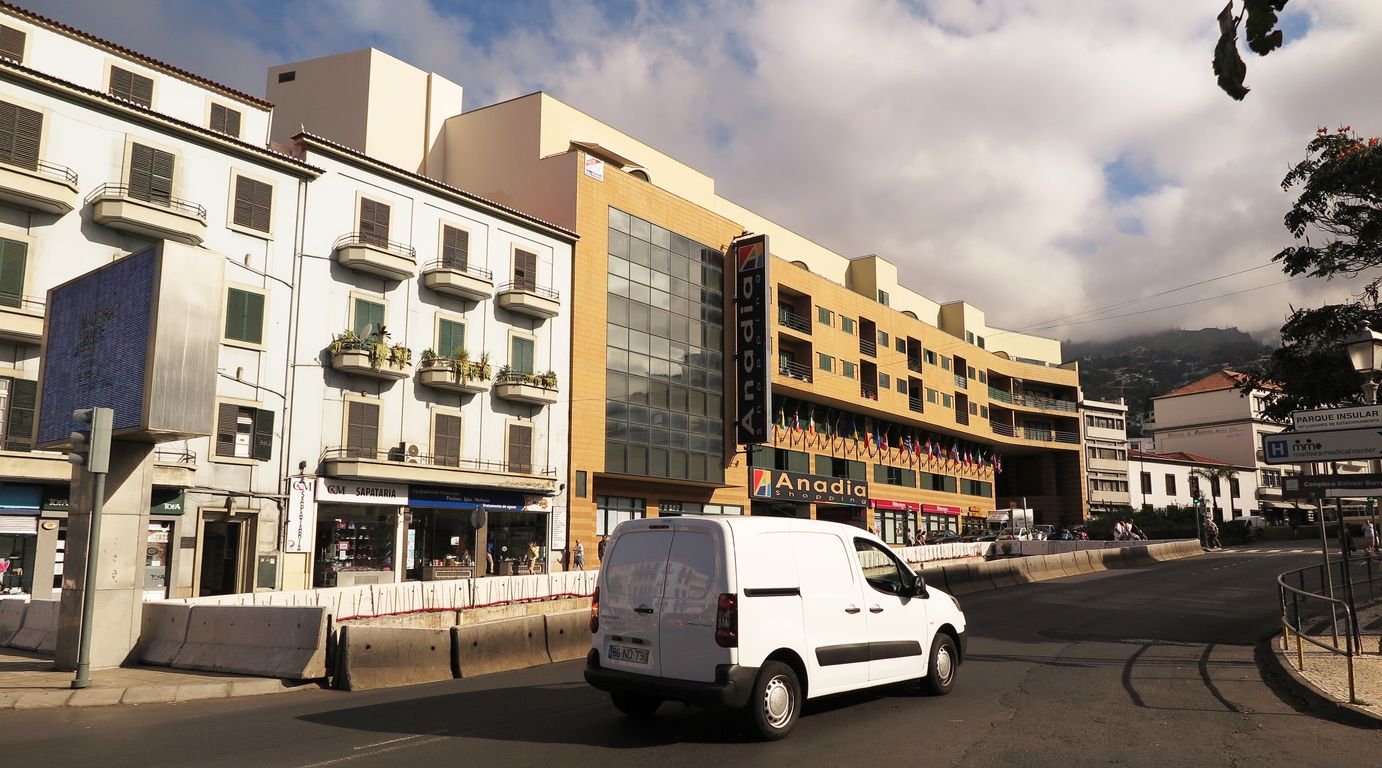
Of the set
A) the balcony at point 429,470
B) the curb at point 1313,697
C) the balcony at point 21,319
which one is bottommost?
the curb at point 1313,697

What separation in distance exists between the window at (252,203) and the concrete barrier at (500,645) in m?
19.0

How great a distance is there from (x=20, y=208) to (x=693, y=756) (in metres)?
24.2

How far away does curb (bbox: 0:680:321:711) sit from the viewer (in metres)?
10.4

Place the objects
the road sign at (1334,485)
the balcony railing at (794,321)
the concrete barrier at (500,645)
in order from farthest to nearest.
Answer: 1. the balcony railing at (794,321)
2. the concrete barrier at (500,645)
3. the road sign at (1334,485)

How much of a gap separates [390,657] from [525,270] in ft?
82.2

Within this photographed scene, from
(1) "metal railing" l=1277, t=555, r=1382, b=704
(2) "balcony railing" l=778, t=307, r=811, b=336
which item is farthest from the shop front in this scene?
(2) "balcony railing" l=778, t=307, r=811, b=336

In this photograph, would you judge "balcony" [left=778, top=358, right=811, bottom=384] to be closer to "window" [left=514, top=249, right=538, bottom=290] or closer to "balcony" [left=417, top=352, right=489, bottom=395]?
"window" [left=514, top=249, right=538, bottom=290]

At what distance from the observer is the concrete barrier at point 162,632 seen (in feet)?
44.1

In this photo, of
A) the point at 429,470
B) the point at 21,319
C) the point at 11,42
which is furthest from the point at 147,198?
the point at 429,470

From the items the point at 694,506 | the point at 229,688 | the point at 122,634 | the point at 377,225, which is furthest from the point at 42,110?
the point at 694,506

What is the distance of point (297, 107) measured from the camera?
134 feet

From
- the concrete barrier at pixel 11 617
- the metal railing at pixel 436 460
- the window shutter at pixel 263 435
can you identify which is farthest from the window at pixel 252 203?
the concrete barrier at pixel 11 617

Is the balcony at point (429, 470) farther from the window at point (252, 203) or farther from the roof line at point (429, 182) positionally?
the roof line at point (429, 182)

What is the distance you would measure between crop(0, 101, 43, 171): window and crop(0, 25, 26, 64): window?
7.28 feet
